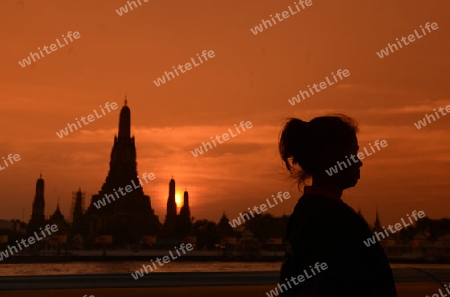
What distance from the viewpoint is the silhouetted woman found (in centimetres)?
190

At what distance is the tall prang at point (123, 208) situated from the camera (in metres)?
120

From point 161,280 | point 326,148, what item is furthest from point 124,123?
point 326,148

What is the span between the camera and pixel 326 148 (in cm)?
214

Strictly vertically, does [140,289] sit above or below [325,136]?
below

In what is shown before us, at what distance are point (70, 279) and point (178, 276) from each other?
59.6 inches

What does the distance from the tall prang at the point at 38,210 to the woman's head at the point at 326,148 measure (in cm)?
13818

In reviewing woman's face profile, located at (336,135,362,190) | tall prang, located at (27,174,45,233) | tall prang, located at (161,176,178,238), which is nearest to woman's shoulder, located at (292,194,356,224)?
woman's face profile, located at (336,135,362,190)

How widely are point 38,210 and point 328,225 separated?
467 feet

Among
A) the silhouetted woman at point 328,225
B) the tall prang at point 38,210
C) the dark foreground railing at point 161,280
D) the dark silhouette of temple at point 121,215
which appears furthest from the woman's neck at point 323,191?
the tall prang at point 38,210

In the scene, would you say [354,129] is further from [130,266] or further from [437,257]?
[437,257]

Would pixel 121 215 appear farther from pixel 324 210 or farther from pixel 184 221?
pixel 324 210

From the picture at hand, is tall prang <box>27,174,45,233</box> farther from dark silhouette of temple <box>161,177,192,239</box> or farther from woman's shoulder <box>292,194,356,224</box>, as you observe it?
woman's shoulder <box>292,194,356,224</box>

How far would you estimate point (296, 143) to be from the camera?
2.21 meters

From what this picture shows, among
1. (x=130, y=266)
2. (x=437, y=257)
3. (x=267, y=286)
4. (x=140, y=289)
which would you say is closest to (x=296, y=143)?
(x=140, y=289)
